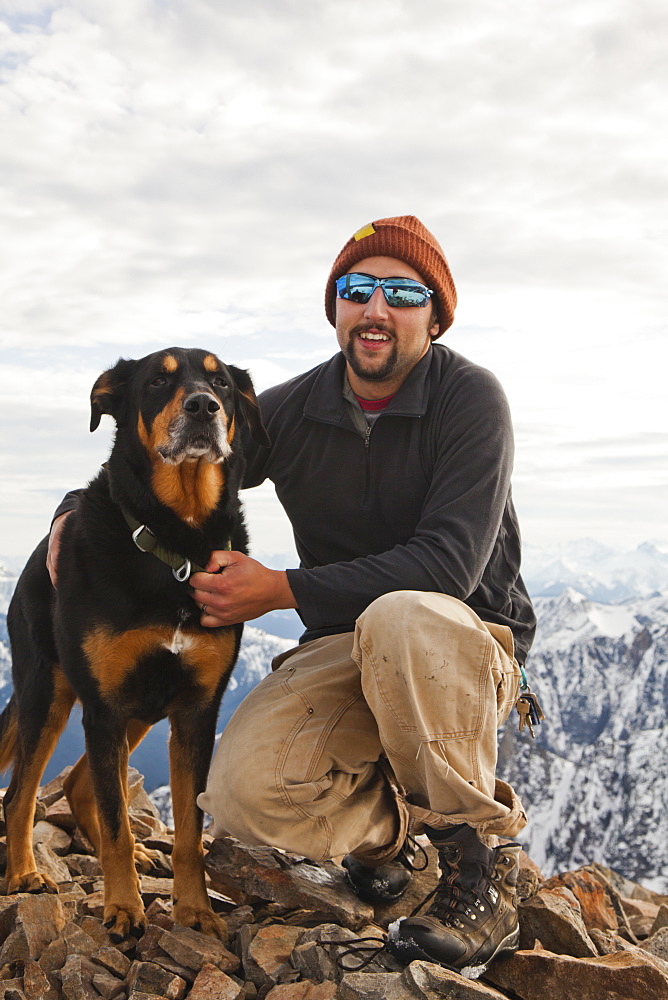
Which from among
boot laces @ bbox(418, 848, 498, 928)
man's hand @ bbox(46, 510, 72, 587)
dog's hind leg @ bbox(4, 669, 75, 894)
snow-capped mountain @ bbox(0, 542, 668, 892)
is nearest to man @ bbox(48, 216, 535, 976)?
boot laces @ bbox(418, 848, 498, 928)

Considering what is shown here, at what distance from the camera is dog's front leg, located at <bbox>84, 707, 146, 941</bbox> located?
3508 mm

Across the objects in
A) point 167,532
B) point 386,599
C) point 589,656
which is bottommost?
point 589,656

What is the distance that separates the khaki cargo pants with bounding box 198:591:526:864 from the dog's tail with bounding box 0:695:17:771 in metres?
1.29

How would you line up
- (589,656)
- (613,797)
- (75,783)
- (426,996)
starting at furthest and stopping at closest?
(589,656), (613,797), (75,783), (426,996)

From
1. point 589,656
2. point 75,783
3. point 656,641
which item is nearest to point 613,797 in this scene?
point 656,641

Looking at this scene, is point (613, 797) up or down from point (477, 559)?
down

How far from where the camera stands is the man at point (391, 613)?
334 centimetres

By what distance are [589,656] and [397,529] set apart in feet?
639

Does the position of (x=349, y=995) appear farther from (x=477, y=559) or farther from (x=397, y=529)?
(x=397, y=529)

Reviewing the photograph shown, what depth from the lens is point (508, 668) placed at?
147 inches

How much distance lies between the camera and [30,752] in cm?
409

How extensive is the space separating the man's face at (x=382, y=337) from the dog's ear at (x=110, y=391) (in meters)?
1.19

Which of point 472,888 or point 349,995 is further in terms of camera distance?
point 472,888

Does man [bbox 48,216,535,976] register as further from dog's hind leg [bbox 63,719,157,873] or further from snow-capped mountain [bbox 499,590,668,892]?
snow-capped mountain [bbox 499,590,668,892]
